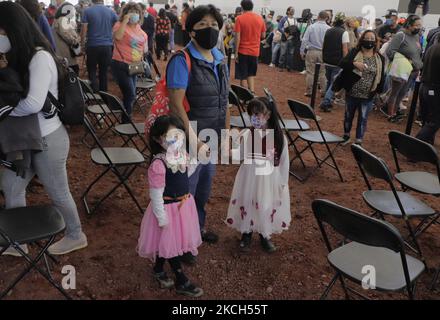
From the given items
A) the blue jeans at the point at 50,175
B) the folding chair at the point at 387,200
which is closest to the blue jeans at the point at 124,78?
the blue jeans at the point at 50,175

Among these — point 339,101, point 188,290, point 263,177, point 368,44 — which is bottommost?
point 339,101

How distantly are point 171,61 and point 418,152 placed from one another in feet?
6.84

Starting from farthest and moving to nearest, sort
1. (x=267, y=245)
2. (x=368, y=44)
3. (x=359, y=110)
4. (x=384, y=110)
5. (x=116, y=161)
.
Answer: (x=384, y=110), (x=359, y=110), (x=368, y=44), (x=116, y=161), (x=267, y=245)

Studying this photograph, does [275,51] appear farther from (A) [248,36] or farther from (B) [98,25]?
(B) [98,25]

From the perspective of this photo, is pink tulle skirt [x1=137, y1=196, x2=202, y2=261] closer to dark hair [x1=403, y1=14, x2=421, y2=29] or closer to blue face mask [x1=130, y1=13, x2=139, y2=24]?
blue face mask [x1=130, y1=13, x2=139, y2=24]

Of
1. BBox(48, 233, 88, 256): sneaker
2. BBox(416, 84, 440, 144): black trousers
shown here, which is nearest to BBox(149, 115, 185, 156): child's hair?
BBox(48, 233, 88, 256): sneaker

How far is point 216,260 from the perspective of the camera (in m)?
3.07

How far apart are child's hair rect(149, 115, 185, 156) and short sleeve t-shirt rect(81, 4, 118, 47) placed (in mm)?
4235

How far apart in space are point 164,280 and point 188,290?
0.18m

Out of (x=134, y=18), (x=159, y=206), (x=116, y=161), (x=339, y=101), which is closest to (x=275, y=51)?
(x=339, y=101)
